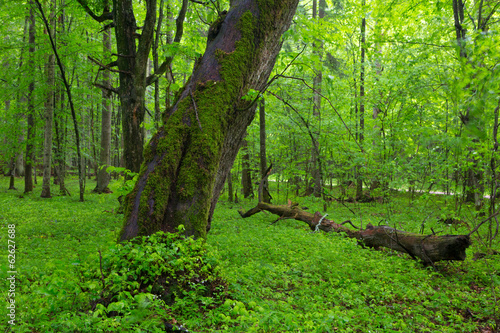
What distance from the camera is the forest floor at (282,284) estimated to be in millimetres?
2305

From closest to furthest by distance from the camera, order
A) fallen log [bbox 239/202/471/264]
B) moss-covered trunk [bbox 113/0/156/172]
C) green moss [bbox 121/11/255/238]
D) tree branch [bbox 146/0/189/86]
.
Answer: green moss [bbox 121/11/255/238] → fallen log [bbox 239/202/471/264] → moss-covered trunk [bbox 113/0/156/172] → tree branch [bbox 146/0/189/86]

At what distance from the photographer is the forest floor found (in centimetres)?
230

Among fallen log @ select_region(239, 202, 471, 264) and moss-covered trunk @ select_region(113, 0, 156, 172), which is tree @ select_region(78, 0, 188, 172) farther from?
fallen log @ select_region(239, 202, 471, 264)

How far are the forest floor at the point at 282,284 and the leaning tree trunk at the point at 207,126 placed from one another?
54 cm

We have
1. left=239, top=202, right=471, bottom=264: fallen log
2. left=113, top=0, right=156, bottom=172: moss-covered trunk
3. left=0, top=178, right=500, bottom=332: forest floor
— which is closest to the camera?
left=0, top=178, right=500, bottom=332: forest floor

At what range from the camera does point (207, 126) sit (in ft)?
12.0

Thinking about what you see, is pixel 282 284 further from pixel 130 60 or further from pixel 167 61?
pixel 130 60

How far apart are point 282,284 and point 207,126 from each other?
97.7 inches

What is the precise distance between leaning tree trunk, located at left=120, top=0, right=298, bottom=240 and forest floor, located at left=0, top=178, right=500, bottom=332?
54cm

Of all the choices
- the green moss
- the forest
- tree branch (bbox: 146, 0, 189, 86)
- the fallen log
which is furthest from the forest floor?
tree branch (bbox: 146, 0, 189, 86)

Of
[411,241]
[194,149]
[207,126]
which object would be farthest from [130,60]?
[411,241]

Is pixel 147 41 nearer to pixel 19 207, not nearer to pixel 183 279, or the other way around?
pixel 183 279

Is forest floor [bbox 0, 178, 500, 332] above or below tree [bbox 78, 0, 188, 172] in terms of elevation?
below

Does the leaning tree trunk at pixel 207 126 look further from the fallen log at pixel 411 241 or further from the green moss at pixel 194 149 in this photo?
the fallen log at pixel 411 241
